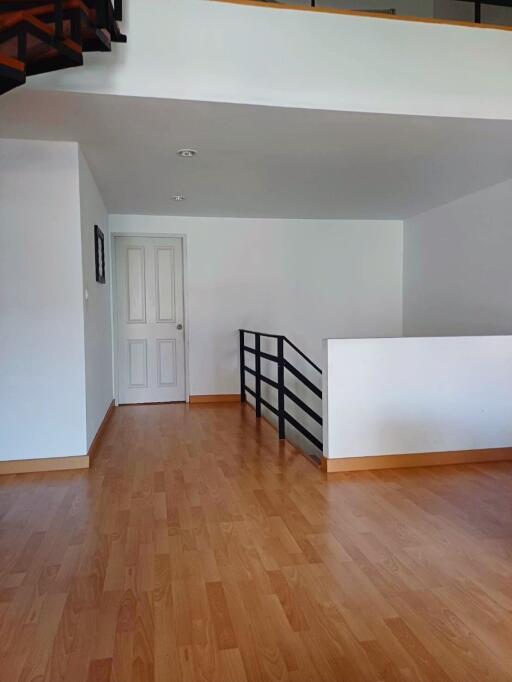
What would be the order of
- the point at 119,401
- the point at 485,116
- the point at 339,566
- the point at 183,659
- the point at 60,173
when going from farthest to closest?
the point at 119,401 → the point at 60,173 → the point at 485,116 → the point at 339,566 → the point at 183,659

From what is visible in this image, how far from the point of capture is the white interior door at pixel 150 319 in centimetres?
569

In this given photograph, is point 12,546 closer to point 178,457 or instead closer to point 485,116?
point 178,457

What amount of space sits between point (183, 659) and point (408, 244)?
5507mm

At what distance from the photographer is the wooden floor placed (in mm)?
1508

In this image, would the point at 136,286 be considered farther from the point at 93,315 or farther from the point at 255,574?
the point at 255,574

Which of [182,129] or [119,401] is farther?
[119,401]

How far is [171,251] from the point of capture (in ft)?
18.9

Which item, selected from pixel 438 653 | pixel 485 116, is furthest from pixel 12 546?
pixel 485 116

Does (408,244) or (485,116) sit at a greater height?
(485,116)

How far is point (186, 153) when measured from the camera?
11.1 feet

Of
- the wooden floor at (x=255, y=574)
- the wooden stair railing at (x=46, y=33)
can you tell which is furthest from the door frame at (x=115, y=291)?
the wooden stair railing at (x=46, y=33)

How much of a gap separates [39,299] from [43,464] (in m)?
1.14

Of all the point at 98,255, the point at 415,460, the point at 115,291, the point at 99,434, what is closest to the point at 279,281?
the point at 115,291

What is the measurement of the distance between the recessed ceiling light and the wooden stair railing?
117cm
